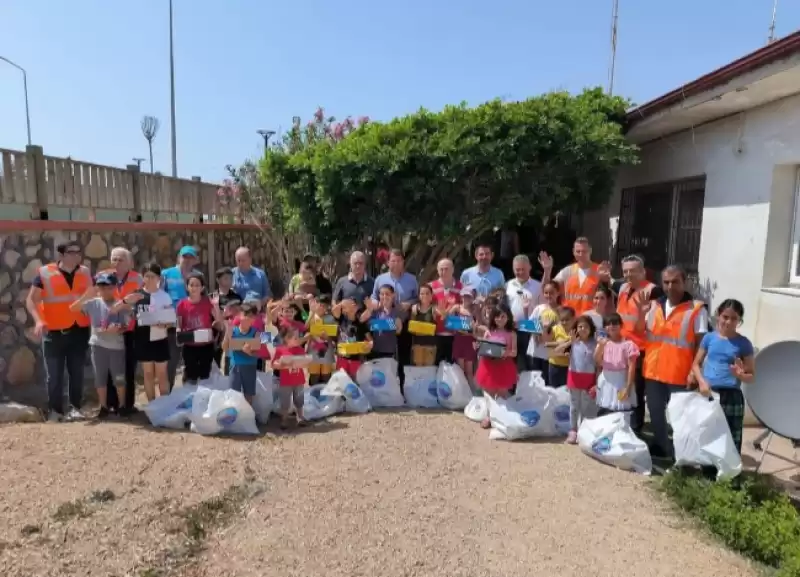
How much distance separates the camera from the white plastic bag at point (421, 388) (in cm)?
625

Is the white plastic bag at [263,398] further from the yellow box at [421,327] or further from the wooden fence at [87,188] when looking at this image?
the wooden fence at [87,188]

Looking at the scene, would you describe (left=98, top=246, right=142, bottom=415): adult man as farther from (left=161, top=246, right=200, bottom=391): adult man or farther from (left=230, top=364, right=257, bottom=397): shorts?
(left=230, top=364, right=257, bottom=397): shorts

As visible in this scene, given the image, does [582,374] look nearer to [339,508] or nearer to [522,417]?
[522,417]

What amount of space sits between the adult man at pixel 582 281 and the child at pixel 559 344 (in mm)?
269

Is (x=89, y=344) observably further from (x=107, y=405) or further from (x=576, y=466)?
(x=576, y=466)

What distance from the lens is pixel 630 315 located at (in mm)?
5203

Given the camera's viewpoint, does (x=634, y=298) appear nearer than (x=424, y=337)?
Yes

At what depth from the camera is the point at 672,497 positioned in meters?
4.22

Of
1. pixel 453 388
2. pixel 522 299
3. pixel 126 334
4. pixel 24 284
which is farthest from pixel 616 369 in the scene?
pixel 24 284

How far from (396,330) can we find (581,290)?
189 cm

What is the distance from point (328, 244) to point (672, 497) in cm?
570

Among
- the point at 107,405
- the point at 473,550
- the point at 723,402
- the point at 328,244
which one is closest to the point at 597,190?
the point at 328,244

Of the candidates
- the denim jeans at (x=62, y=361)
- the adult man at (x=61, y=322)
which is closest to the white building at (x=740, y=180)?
the adult man at (x=61, y=322)

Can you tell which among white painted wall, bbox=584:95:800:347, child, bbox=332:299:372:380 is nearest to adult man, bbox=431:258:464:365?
child, bbox=332:299:372:380
